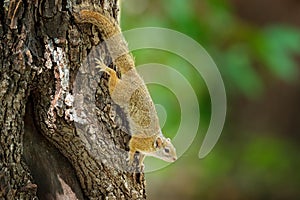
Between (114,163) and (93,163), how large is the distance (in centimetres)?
7

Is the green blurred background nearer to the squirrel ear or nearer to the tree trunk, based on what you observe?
the squirrel ear

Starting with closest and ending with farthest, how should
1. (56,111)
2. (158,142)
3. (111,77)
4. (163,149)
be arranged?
(56,111) → (111,77) → (158,142) → (163,149)

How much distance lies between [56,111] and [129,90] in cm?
35

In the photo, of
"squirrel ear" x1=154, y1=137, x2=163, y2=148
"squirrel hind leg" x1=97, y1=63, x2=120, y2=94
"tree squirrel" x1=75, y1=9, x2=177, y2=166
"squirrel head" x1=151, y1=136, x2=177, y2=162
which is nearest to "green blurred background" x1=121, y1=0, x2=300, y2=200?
"squirrel head" x1=151, y1=136, x2=177, y2=162

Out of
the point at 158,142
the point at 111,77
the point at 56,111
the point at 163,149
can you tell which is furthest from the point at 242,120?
the point at 56,111

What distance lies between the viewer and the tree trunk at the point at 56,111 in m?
1.92

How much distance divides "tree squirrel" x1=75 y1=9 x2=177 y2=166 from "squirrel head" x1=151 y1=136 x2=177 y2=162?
6 centimetres

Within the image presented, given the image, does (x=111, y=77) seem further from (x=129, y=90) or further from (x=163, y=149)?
(x=163, y=149)

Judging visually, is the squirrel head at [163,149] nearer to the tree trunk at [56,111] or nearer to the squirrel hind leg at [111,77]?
the tree trunk at [56,111]

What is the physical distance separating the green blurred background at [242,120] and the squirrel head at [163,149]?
3.90 feet

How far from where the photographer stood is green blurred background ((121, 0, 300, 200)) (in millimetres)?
4141

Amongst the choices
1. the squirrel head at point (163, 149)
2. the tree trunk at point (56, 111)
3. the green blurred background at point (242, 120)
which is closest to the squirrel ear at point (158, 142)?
the squirrel head at point (163, 149)

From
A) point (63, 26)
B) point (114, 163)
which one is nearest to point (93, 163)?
point (114, 163)

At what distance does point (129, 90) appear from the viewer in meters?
2.30
